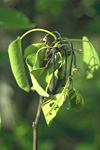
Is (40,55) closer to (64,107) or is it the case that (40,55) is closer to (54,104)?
(54,104)

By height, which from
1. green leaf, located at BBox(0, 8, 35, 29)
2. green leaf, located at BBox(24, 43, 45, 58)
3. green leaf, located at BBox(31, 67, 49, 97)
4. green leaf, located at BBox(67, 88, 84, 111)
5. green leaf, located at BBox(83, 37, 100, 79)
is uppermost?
green leaf, located at BBox(0, 8, 35, 29)

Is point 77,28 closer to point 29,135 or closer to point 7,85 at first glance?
point 7,85

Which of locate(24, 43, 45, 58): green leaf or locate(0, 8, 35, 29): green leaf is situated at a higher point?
locate(0, 8, 35, 29): green leaf

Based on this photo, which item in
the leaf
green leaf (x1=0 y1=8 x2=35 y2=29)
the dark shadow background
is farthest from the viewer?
the dark shadow background

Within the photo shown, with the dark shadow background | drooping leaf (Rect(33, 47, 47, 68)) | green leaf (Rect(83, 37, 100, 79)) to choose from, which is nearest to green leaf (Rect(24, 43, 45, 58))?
drooping leaf (Rect(33, 47, 47, 68))

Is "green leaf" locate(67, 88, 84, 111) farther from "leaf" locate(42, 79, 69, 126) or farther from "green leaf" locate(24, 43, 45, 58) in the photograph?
"green leaf" locate(24, 43, 45, 58)

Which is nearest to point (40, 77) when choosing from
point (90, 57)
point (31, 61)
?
point (31, 61)
